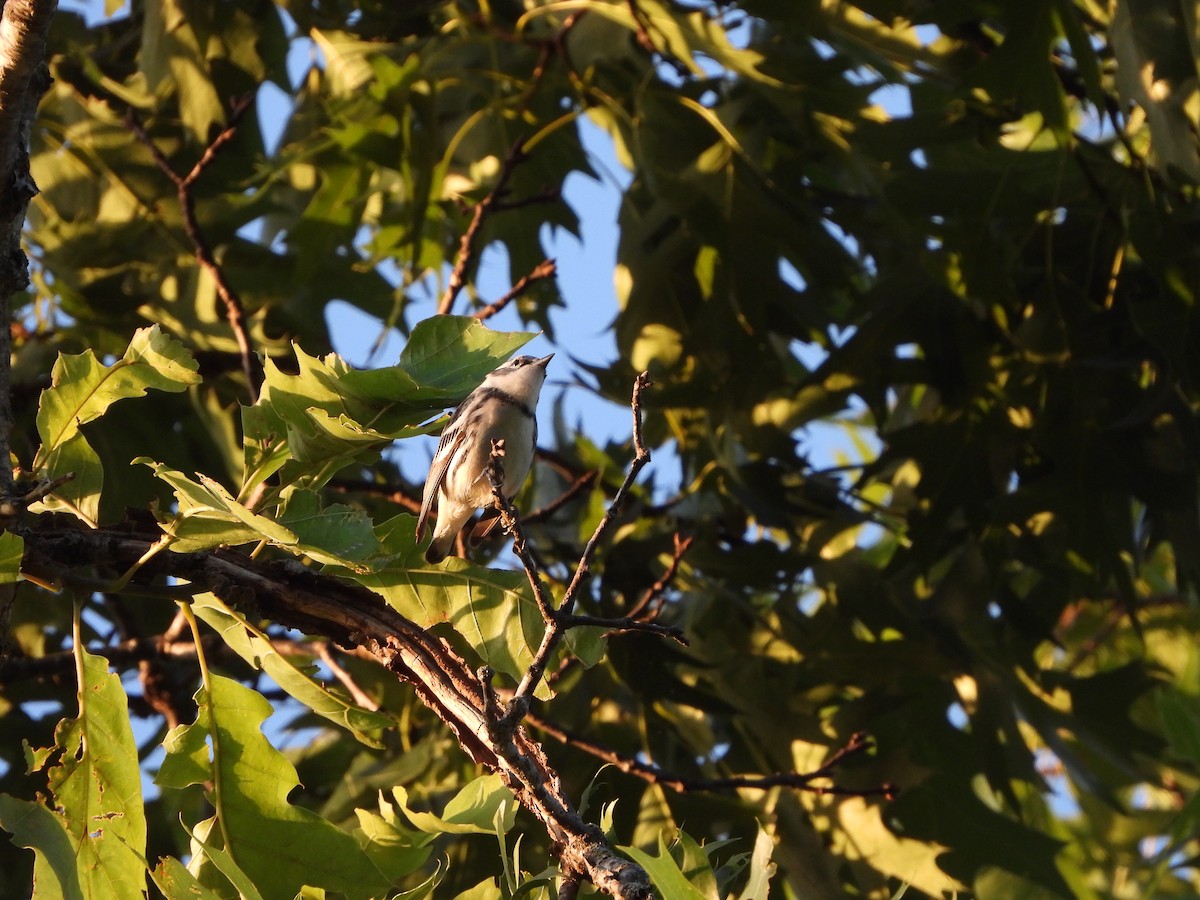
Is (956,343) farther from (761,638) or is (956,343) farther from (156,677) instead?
(156,677)

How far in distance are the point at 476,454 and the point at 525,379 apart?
413 mm

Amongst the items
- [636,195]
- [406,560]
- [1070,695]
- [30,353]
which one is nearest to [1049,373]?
[1070,695]

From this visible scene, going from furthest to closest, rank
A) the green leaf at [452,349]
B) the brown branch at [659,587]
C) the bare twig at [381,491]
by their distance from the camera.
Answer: the bare twig at [381,491] < the brown branch at [659,587] < the green leaf at [452,349]

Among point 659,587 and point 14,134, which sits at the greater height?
point 14,134

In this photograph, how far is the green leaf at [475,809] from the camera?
1951 millimetres

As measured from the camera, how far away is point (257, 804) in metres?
2.02

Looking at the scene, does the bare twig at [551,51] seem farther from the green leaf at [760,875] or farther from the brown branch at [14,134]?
the green leaf at [760,875]

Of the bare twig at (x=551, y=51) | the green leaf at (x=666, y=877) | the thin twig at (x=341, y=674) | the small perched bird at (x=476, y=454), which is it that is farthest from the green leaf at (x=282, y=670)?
the bare twig at (x=551, y=51)

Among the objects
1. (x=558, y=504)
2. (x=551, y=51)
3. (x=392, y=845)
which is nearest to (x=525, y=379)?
(x=558, y=504)

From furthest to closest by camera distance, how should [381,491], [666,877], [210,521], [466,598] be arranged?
[381,491] → [466,598] → [210,521] → [666,877]

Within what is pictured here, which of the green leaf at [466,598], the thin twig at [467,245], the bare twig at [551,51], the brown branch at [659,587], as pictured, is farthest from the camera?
the bare twig at [551,51]

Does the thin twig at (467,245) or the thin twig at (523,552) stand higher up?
the thin twig at (467,245)

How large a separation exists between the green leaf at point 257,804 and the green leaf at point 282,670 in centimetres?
7

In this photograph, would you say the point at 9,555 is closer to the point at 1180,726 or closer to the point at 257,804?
the point at 257,804
